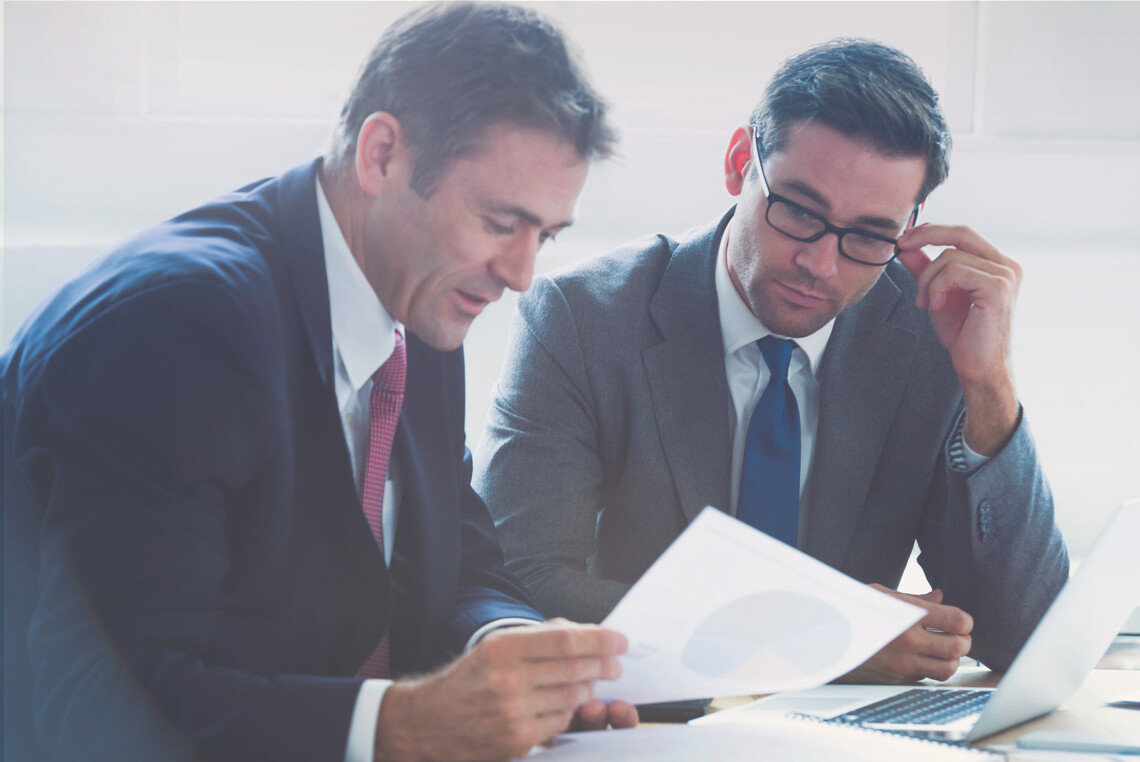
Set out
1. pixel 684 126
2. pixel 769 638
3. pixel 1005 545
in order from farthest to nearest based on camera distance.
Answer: pixel 684 126
pixel 1005 545
pixel 769 638

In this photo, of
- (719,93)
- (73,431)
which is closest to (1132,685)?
(73,431)

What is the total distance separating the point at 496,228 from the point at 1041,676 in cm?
72

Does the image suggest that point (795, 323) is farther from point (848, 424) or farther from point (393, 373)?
point (393, 373)

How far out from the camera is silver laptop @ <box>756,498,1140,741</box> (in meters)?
1.01

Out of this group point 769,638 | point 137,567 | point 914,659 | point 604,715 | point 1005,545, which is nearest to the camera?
point 137,567

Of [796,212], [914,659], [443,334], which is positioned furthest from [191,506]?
[796,212]

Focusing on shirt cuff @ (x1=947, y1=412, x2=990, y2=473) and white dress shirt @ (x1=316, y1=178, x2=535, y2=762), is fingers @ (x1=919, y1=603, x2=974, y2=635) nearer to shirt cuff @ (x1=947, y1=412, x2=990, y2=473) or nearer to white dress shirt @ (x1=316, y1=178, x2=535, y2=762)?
shirt cuff @ (x1=947, y1=412, x2=990, y2=473)

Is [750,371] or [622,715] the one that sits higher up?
[750,371]

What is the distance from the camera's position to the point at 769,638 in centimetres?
92

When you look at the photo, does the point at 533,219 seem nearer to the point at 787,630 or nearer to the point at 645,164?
the point at 787,630

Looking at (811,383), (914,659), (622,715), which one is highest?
Result: (811,383)

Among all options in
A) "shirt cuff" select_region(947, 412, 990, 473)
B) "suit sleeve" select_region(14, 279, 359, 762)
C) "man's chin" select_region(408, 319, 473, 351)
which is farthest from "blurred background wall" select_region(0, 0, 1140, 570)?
"suit sleeve" select_region(14, 279, 359, 762)

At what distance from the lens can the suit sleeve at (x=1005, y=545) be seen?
147 centimetres

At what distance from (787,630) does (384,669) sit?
51 cm
